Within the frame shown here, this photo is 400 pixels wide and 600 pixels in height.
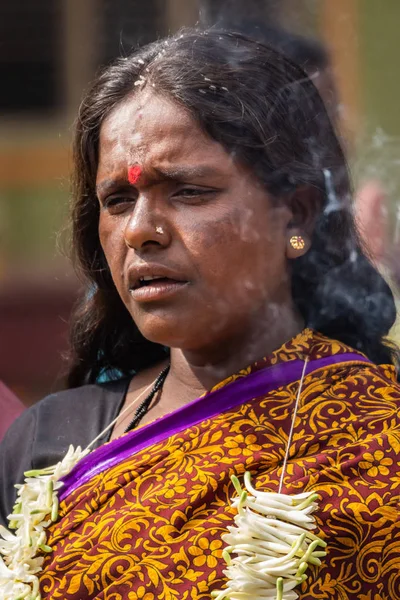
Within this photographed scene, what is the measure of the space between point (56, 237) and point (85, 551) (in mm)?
812

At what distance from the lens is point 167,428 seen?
5.62 ft

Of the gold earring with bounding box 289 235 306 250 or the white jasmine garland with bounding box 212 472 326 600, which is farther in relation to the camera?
the gold earring with bounding box 289 235 306 250

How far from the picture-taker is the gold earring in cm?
172

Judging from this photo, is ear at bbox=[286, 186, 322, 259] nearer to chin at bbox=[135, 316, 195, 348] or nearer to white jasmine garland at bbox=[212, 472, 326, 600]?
chin at bbox=[135, 316, 195, 348]

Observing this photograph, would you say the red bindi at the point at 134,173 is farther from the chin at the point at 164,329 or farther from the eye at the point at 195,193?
the chin at the point at 164,329

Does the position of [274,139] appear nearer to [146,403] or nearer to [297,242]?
[297,242]

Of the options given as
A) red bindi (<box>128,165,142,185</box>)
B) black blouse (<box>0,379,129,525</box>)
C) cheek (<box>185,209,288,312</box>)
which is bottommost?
black blouse (<box>0,379,129,525</box>)

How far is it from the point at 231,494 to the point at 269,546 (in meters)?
0.13

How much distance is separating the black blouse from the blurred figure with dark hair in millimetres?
195

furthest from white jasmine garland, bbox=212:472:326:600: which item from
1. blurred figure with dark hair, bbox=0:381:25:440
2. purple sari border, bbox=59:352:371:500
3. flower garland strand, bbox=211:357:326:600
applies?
blurred figure with dark hair, bbox=0:381:25:440

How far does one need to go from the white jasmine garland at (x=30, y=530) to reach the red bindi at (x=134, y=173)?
480mm

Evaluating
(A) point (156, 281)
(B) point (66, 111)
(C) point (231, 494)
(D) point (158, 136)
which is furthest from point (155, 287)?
(B) point (66, 111)

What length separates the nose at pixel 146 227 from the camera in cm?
162

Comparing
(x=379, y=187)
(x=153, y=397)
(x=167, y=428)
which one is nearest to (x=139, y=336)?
(x=153, y=397)
